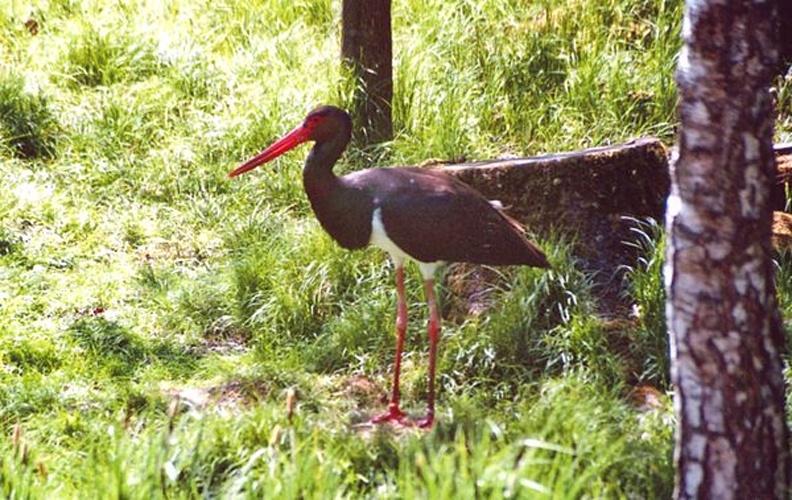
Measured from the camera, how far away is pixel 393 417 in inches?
198

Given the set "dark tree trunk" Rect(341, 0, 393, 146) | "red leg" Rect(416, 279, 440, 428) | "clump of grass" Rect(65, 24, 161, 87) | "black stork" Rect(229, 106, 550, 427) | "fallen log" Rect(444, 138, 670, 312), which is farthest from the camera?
"clump of grass" Rect(65, 24, 161, 87)

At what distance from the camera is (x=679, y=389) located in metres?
3.57

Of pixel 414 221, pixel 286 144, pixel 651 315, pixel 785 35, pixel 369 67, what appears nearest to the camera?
pixel 414 221

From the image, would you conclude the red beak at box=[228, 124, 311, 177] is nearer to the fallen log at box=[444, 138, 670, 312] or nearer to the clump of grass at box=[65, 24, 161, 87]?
the fallen log at box=[444, 138, 670, 312]

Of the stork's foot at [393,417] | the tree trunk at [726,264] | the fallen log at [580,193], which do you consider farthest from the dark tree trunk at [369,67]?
the tree trunk at [726,264]

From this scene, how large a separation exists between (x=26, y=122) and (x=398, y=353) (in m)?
3.16

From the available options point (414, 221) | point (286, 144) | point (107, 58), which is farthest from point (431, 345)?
point (107, 58)

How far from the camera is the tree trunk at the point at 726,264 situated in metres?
3.38

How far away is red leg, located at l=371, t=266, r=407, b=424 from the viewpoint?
16.4 feet

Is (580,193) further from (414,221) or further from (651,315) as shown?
(414,221)

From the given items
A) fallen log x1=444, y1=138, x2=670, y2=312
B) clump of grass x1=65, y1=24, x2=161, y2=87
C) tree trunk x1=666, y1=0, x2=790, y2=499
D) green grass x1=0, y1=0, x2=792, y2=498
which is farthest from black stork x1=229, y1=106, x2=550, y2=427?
clump of grass x1=65, y1=24, x2=161, y2=87

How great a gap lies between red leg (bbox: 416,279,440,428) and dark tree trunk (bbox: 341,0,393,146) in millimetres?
1847

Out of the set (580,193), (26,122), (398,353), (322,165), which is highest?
(322,165)

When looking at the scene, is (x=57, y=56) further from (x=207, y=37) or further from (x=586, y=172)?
(x=586, y=172)
